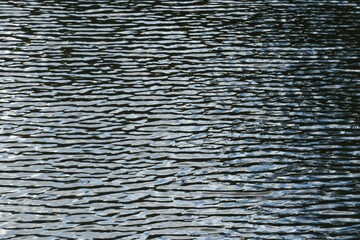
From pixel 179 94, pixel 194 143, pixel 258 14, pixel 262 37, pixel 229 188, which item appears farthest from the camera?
pixel 258 14

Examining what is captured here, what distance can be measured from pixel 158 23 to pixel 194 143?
14637 millimetres

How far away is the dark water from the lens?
22234mm

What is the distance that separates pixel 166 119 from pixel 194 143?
2403 millimetres

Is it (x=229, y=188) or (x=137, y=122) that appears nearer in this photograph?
(x=229, y=188)

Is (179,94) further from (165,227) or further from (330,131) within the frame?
(165,227)

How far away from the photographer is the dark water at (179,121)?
22234mm

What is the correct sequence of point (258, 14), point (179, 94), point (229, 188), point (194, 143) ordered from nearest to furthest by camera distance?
point (229, 188) < point (194, 143) < point (179, 94) < point (258, 14)

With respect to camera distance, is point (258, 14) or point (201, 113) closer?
point (201, 113)

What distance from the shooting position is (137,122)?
94.4 ft

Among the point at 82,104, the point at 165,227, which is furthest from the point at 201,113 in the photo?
the point at 165,227

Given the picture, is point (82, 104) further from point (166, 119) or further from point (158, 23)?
point (158, 23)

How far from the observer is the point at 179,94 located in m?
31.5

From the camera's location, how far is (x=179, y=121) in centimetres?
2888

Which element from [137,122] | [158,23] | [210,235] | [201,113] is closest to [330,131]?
[201,113]
